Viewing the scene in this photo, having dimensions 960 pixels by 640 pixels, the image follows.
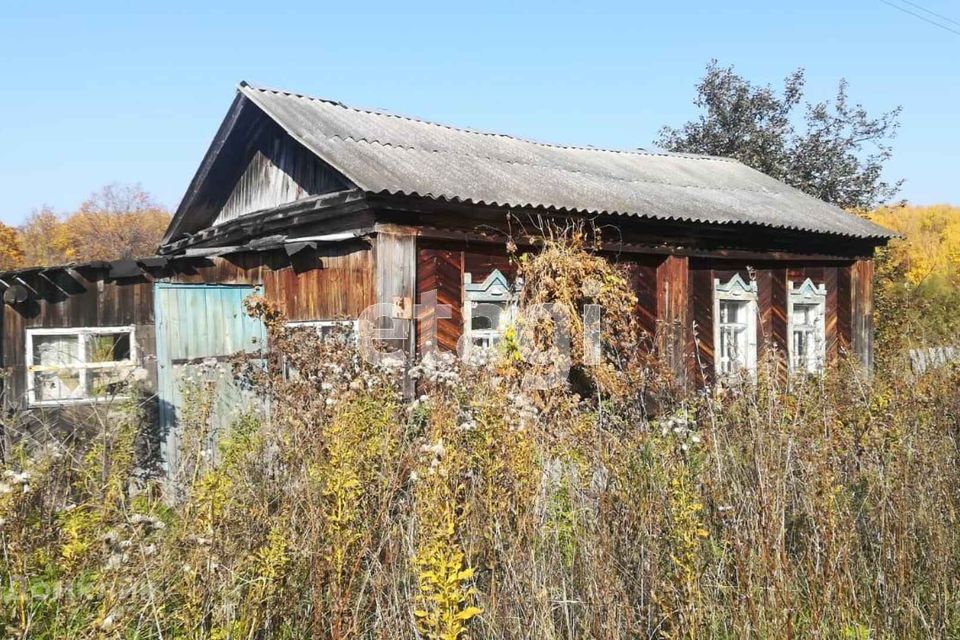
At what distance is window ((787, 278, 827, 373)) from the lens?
11539 mm

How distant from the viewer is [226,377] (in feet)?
23.4

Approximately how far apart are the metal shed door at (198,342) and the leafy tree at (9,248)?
27.3 metres

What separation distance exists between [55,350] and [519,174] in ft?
17.8

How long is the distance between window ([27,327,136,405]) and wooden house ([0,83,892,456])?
0.7 inches

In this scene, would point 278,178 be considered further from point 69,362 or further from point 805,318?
point 805,318

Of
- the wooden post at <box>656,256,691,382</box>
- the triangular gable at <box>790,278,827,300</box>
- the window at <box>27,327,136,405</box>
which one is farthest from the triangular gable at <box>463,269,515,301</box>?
the triangular gable at <box>790,278,827,300</box>

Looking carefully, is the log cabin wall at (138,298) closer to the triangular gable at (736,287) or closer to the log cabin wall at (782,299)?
the log cabin wall at (782,299)

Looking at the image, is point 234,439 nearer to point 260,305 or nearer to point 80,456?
point 80,456

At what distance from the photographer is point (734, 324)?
10.7 meters

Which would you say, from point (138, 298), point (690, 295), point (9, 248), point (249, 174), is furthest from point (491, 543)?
point (9, 248)

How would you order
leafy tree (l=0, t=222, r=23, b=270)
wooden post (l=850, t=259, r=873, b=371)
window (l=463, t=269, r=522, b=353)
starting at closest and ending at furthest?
1. window (l=463, t=269, r=522, b=353)
2. wooden post (l=850, t=259, r=873, b=371)
3. leafy tree (l=0, t=222, r=23, b=270)

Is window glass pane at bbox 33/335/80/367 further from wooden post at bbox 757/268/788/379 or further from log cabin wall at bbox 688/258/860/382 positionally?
wooden post at bbox 757/268/788/379

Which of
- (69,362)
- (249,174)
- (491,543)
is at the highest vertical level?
(249,174)

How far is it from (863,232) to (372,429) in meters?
10.9
